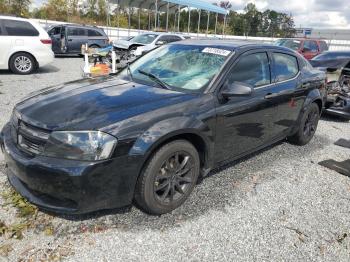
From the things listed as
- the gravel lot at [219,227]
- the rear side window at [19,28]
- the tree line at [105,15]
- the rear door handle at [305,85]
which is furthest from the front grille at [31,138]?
the tree line at [105,15]

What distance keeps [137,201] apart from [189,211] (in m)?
0.58

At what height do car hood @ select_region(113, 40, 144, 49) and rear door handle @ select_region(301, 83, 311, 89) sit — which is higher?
Answer: car hood @ select_region(113, 40, 144, 49)

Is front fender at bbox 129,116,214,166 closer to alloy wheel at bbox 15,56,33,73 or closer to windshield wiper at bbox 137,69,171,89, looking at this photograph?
windshield wiper at bbox 137,69,171,89

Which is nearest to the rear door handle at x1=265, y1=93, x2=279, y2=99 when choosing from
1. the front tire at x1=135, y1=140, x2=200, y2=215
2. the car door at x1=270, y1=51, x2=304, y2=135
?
the car door at x1=270, y1=51, x2=304, y2=135

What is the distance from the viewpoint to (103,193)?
2701 millimetres

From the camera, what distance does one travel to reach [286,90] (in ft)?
14.6

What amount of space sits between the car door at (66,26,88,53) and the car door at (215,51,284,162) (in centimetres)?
1520

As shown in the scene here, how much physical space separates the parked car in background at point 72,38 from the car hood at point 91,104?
14.9m

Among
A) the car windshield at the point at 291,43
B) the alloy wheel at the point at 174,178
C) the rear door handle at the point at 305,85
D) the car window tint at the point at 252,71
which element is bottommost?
the alloy wheel at the point at 174,178

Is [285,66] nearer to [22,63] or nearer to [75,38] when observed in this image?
[22,63]

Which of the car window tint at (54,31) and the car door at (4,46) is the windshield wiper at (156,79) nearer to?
the car door at (4,46)

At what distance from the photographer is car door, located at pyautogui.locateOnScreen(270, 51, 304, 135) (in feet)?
14.3

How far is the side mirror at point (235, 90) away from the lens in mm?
3365

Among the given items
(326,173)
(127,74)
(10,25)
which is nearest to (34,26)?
(10,25)
